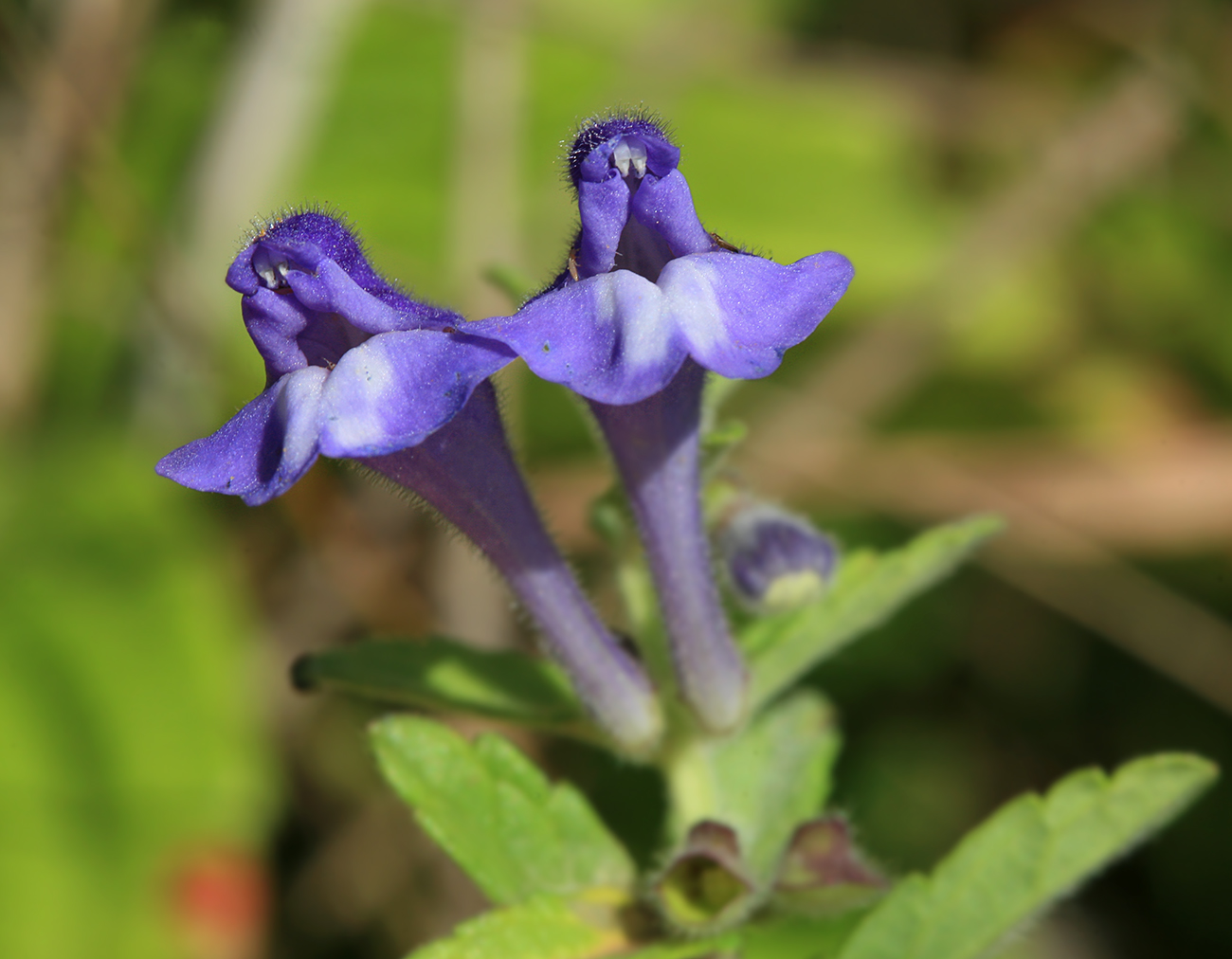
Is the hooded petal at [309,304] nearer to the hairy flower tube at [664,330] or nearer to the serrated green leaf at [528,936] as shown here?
the hairy flower tube at [664,330]

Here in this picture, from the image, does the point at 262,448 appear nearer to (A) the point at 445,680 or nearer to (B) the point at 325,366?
(B) the point at 325,366

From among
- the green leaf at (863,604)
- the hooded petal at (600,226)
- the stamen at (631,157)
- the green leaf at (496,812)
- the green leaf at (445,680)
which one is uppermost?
the stamen at (631,157)

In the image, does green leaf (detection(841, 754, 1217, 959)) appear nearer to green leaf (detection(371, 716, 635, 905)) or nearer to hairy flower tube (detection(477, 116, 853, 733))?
hairy flower tube (detection(477, 116, 853, 733))

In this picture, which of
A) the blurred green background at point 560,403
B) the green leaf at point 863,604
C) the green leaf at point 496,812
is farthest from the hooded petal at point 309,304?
the blurred green background at point 560,403

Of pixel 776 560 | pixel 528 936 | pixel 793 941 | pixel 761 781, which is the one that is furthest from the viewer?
pixel 793 941

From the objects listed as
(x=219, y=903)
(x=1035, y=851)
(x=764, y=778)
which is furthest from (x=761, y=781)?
(x=219, y=903)

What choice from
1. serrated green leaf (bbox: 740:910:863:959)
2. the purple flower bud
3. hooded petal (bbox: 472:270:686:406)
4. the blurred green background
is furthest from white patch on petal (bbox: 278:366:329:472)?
serrated green leaf (bbox: 740:910:863:959)
